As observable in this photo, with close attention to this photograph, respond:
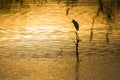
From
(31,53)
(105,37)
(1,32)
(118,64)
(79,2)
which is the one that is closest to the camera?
(118,64)

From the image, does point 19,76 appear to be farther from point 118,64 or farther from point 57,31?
point 57,31

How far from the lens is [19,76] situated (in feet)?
22.6

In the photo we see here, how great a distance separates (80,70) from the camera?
721cm

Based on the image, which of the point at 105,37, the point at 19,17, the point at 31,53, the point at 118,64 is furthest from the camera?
the point at 19,17

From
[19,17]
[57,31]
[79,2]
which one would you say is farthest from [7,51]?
[79,2]

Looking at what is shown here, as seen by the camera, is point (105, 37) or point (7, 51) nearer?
point (7, 51)

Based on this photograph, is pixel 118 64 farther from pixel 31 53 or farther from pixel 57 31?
pixel 57 31

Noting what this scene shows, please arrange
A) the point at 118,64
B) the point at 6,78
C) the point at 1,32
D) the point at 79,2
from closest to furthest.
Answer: the point at 6,78 → the point at 118,64 → the point at 1,32 → the point at 79,2

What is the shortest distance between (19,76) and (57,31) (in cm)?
393

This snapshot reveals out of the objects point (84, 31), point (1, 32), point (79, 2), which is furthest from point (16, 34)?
point (79, 2)

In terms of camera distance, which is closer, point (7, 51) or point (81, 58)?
point (81, 58)

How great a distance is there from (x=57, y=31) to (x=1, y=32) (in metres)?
1.34

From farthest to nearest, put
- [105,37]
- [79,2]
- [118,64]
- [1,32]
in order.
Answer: [79,2] < [1,32] < [105,37] < [118,64]

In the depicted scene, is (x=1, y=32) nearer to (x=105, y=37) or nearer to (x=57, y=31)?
(x=57, y=31)
